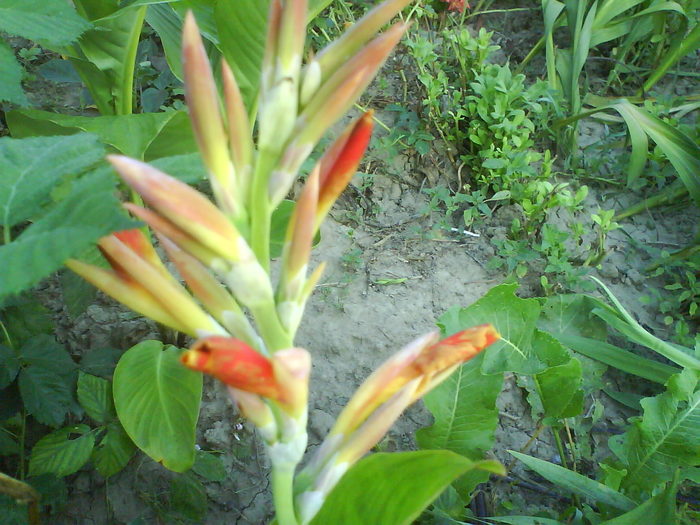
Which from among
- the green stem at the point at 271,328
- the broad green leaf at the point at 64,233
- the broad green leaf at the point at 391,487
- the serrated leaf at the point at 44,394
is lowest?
the serrated leaf at the point at 44,394

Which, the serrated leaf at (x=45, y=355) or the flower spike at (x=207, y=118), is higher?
the flower spike at (x=207, y=118)

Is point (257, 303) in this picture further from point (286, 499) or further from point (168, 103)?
point (168, 103)

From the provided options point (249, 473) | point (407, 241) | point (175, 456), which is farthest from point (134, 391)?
point (407, 241)

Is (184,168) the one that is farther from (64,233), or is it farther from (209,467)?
(209,467)

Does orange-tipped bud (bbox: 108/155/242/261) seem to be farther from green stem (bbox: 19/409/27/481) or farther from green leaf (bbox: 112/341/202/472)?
green stem (bbox: 19/409/27/481)

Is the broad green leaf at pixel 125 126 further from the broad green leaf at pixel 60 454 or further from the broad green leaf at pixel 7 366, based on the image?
the broad green leaf at pixel 60 454

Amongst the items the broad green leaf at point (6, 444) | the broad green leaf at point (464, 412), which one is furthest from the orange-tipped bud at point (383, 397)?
the broad green leaf at point (6, 444)
